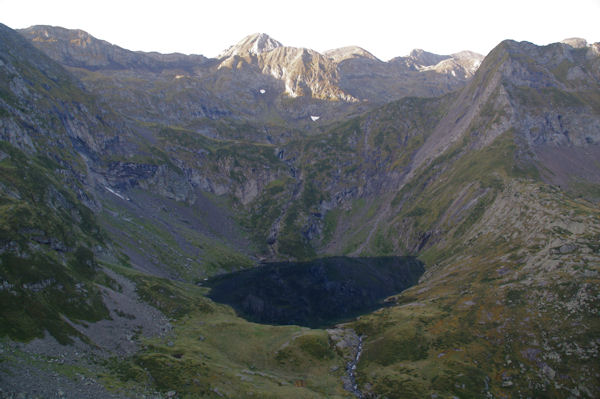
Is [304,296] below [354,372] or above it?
below

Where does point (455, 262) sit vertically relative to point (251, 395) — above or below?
below

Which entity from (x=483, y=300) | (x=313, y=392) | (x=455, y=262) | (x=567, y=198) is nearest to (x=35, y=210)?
(x=313, y=392)

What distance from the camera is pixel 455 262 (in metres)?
169

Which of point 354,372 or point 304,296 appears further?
point 304,296

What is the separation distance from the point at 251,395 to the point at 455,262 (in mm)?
138639

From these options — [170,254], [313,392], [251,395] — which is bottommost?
[170,254]

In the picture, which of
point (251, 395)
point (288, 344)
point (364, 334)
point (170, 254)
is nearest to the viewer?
point (251, 395)

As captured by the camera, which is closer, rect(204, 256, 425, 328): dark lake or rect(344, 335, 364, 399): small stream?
rect(344, 335, 364, 399): small stream

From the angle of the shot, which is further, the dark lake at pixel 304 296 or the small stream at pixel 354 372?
the dark lake at pixel 304 296

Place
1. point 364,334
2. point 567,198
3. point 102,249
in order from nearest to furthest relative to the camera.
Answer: point 364,334, point 102,249, point 567,198

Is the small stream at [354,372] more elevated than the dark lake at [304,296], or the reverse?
the small stream at [354,372]

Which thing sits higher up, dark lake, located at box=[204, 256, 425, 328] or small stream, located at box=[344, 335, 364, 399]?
small stream, located at box=[344, 335, 364, 399]

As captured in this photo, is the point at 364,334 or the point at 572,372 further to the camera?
the point at 364,334

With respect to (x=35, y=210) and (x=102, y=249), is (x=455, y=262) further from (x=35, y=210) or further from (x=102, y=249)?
(x=35, y=210)
